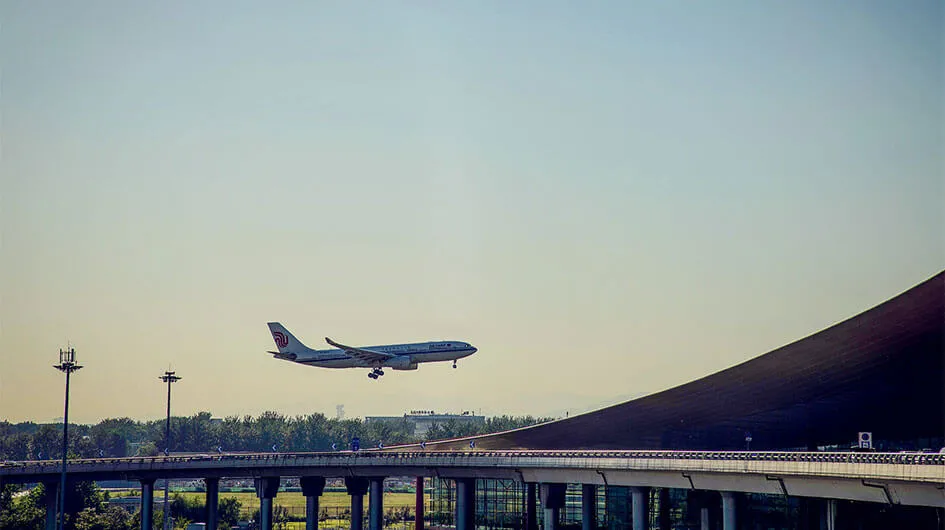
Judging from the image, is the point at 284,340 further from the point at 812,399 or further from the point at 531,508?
the point at 812,399

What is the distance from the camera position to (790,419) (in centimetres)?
12962

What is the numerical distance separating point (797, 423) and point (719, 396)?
8.92 m

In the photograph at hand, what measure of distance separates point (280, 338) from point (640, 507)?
73.6 metres

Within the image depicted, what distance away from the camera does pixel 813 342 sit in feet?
368

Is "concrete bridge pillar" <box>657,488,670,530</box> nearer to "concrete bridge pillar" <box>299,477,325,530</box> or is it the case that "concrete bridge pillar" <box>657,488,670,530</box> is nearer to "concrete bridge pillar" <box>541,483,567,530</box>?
"concrete bridge pillar" <box>541,483,567,530</box>

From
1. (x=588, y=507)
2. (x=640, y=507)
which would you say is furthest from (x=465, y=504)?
(x=640, y=507)

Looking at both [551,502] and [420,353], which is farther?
[420,353]

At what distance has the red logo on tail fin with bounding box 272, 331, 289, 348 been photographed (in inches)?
6634

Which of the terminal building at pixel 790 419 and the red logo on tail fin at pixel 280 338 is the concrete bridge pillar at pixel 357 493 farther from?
the red logo on tail fin at pixel 280 338

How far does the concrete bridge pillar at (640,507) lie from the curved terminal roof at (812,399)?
60.6 ft

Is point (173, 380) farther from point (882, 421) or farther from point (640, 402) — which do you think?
point (882, 421)

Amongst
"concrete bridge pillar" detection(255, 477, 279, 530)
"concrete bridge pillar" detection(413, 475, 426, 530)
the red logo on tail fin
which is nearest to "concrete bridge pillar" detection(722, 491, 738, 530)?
"concrete bridge pillar" detection(413, 475, 426, 530)

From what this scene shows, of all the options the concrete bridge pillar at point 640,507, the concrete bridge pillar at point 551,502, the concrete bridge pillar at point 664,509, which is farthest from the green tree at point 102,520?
the concrete bridge pillar at point 640,507

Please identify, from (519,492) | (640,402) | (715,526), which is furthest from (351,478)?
(715,526)
